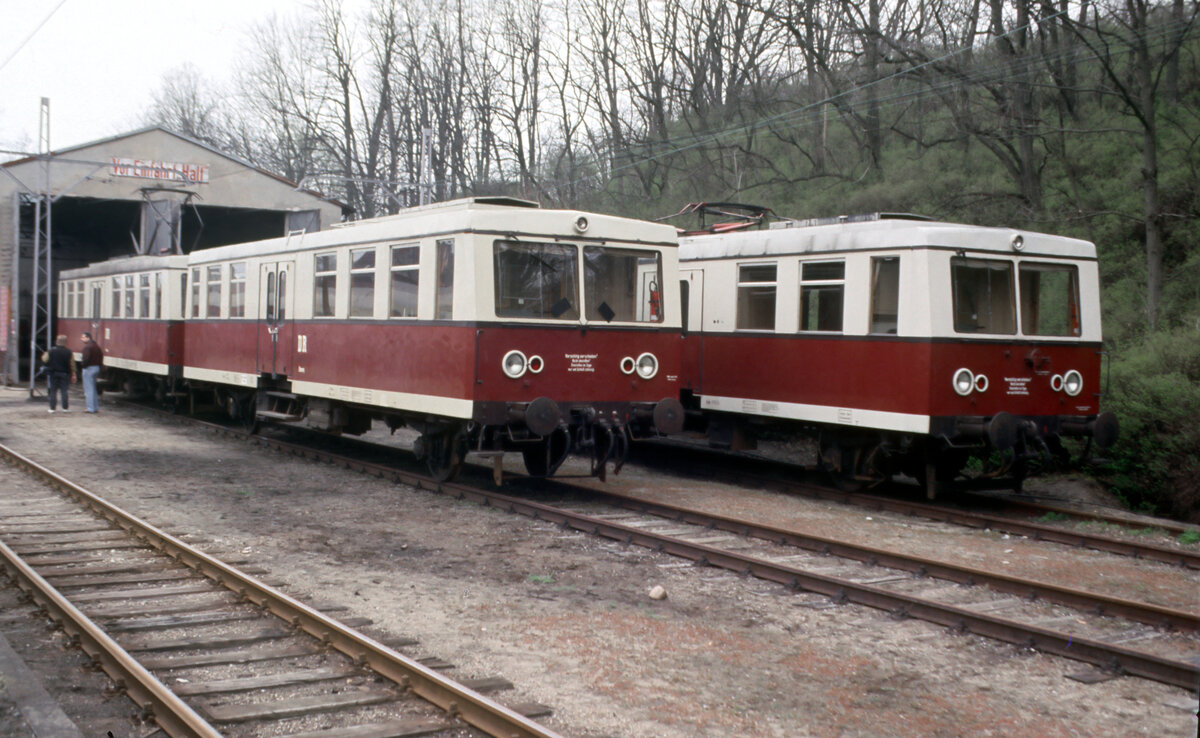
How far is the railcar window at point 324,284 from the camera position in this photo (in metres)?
13.9

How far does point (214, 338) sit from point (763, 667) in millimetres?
14589

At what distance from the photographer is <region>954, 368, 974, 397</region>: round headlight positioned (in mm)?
11141

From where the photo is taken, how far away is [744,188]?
103 feet

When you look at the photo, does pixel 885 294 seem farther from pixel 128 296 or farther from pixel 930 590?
pixel 128 296

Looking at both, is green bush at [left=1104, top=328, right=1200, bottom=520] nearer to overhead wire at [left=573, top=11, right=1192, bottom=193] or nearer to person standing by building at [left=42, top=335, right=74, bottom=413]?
overhead wire at [left=573, top=11, right=1192, bottom=193]

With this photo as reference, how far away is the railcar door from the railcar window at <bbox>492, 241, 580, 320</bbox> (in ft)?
16.9

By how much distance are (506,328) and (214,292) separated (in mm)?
9365

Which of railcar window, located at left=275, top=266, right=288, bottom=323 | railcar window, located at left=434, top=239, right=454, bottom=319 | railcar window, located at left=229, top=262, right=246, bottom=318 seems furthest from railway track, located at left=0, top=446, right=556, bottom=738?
railcar window, located at left=229, top=262, right=246, bottom=318

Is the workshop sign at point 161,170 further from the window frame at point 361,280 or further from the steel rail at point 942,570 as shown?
the steel rail at point 942,570

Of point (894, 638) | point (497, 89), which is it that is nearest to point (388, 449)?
point (894, 638)

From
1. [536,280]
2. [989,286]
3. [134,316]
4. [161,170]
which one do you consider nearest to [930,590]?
[989,286]

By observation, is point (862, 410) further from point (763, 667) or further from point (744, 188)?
point (744, 188)

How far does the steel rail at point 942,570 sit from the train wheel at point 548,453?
1008 mm

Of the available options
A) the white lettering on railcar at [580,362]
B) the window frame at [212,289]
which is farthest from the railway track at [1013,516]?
the window frame at [212,289]
